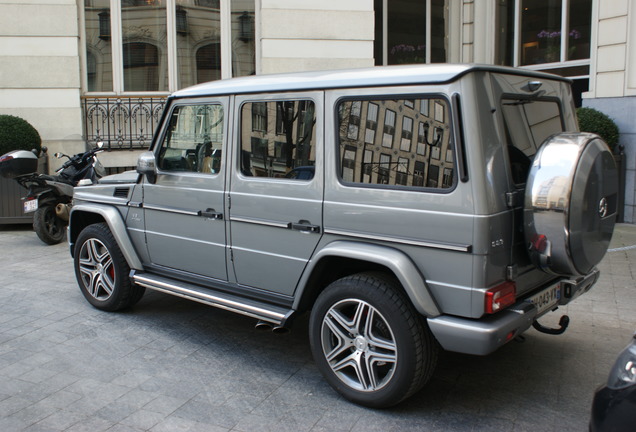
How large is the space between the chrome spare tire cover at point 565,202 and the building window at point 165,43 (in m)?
9.62

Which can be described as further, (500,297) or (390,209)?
(390,209)

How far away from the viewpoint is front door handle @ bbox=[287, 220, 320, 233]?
4.06m

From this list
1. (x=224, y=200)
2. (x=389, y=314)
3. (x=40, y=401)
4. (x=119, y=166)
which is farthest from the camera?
(x=119, y=166)

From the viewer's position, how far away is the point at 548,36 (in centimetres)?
1203

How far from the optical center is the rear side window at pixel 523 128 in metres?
3.64

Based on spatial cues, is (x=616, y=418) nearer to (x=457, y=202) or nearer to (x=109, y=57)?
(x=457, y=202)

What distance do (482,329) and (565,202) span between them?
825 mm

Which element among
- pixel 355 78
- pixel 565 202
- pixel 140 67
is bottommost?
pixel 565 202

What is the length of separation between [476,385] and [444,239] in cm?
128

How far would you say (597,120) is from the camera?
9.95 metres

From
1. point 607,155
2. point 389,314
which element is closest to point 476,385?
point 389,314

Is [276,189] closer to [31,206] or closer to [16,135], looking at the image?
[31,206]

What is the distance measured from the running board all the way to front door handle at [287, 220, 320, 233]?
58cm

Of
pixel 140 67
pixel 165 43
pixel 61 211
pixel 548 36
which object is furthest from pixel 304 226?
pixel 548 36
